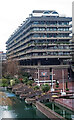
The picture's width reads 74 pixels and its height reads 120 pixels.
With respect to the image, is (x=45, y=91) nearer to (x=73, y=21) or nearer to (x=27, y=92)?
(x=27, y=92)

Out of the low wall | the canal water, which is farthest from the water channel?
the low wall

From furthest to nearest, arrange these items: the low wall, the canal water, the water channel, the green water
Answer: the canal water → the water channel → the green water → the low wall

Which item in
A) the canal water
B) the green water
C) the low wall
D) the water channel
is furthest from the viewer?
the canal water

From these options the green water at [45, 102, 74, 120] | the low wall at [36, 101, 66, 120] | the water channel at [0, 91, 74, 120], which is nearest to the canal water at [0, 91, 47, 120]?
the water channel at [0, 91, 74, 120]

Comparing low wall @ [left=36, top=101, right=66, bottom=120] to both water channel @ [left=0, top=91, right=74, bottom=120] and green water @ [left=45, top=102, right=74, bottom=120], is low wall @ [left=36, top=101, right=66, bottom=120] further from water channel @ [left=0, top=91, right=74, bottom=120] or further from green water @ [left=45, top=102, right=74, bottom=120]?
green water @ [left=45, top=102, right=74, bottom=120]

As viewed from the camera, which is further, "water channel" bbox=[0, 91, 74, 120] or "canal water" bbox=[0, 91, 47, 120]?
"canal water" bbox=[0, 91, 47, 120]

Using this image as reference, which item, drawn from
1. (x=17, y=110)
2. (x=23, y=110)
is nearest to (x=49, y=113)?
(x=23, y=110)

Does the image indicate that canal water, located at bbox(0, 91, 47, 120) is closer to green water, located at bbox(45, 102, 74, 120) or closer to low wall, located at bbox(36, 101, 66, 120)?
low wall, located at bbox(36, 101, 66, 120)

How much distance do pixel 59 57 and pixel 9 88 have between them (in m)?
15.3

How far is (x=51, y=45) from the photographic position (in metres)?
51.8

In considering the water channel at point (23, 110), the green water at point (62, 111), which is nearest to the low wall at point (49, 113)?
the water channel at point (23, 110)

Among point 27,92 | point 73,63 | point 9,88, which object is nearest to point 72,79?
point 73,63

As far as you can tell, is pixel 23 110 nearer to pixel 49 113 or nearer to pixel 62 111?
pixel 62 111

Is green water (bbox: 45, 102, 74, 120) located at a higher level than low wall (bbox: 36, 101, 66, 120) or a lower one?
lower
